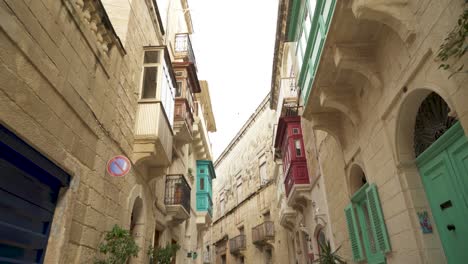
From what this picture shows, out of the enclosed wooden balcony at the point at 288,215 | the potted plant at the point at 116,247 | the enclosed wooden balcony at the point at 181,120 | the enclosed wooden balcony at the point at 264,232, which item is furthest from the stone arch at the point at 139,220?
the enclosed wooden balcony at the point at 264,232

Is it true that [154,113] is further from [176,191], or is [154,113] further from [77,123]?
[176,191]

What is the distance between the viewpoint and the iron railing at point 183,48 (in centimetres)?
1413

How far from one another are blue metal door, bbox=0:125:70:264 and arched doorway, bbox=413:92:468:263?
465cm

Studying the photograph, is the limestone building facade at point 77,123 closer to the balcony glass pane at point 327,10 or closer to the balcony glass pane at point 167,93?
the balcony glass pane at point 167,93

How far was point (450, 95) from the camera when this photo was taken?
3.54 m

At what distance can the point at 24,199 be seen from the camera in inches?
149

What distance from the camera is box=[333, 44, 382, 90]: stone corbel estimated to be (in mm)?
5312

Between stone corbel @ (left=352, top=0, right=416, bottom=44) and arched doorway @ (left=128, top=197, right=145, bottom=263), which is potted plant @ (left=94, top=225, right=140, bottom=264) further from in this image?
stone corbel @ (left=352, top=0, right=416, bottom=44)

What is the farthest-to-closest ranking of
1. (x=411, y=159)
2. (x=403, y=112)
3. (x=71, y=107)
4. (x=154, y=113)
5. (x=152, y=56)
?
(x=152, y=56), (x=154, y=113), (x=411, y=159), (x=403, y=112), (x=71, y=107)

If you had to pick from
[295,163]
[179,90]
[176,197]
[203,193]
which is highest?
[179,90]

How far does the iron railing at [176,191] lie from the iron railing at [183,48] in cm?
558

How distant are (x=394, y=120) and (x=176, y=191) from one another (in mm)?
7610

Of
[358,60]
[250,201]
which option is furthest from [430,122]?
[250,201]

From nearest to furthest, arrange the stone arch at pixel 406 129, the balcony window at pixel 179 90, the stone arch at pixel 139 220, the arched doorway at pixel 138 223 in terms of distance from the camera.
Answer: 1. the stone arch at pixel 406 129
2. the stone arch at pixel 139 220
3. the arched doorway at pixel 138 223
4. the balcony window at pixel 179 90
